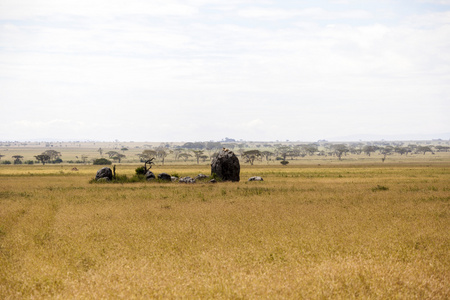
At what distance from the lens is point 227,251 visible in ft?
44.2

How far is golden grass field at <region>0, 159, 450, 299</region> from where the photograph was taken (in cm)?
962

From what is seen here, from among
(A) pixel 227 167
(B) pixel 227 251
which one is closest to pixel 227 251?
(B) pixel 227 251

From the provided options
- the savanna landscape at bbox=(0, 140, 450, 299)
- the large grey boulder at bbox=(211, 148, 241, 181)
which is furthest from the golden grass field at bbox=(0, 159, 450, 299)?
the large grey boulder at bbox=(211, 148, 241, 181)

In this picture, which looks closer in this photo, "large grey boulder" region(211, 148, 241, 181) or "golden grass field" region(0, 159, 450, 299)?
"golden grass field" region(0, 159, 450, 299)

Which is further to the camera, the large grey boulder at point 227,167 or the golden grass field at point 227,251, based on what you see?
the large grey boulder at point 227,167

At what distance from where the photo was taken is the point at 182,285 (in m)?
9.62

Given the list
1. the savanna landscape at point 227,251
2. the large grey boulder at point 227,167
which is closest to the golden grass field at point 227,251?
the savanna landscape at point 227,251

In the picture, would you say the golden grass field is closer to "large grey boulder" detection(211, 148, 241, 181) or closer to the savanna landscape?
the savanna landscape

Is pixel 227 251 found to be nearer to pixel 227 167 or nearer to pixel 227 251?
pixel 227 251

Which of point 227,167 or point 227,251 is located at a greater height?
point 227,167

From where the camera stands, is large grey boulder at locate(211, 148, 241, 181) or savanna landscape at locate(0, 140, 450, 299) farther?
large grey boulder at locate(211, 148, 241, 181)

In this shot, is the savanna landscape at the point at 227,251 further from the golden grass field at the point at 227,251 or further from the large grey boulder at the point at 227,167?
the large grey boulder at the point at 227,167

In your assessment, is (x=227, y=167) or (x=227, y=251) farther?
(x=227, y=167)

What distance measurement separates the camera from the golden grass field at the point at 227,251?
9.62m
